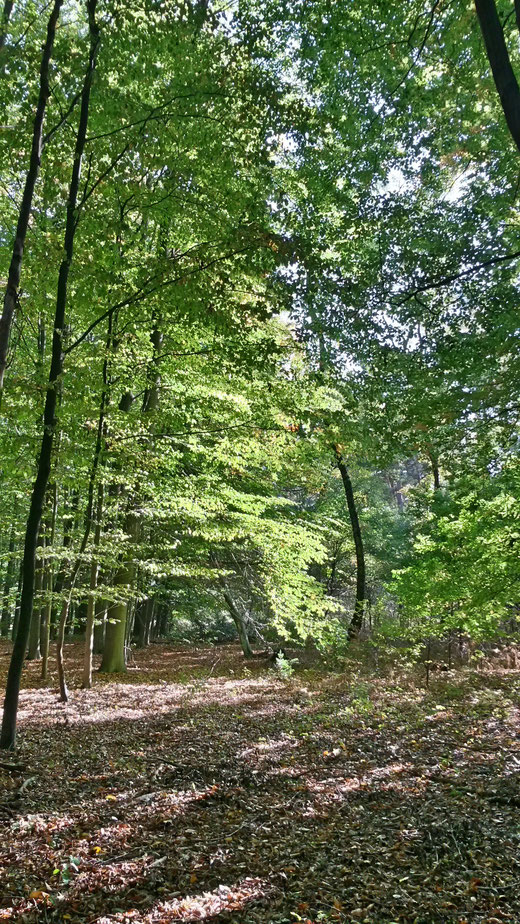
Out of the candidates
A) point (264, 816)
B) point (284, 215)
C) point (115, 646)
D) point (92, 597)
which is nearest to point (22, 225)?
point (284, 215)

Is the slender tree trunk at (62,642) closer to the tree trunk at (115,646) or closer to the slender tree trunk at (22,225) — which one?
the tree trunk at (115,646)

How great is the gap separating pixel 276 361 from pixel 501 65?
4.08 meters

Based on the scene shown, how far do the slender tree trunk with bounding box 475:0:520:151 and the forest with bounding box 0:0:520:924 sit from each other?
0.02 m

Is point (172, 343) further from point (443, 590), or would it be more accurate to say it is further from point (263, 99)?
point (443, 590)

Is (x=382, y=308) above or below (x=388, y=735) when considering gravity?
above

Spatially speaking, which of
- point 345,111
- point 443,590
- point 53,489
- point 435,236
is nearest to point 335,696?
point 443,590

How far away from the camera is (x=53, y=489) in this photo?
9703 mm

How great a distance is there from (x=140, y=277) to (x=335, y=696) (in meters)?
8.06

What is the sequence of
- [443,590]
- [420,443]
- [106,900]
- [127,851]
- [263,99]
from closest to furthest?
[106,900] → [127,851] → [263,99] → [420,443] → [443,590]

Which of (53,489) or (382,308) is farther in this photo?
(53,489)

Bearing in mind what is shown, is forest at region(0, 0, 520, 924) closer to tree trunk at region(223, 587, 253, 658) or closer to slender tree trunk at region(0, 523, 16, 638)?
tree trunk at region(223, 587, 253, 658)

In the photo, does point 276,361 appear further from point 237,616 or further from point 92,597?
point 237,616

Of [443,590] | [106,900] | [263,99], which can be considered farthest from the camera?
[443,590]

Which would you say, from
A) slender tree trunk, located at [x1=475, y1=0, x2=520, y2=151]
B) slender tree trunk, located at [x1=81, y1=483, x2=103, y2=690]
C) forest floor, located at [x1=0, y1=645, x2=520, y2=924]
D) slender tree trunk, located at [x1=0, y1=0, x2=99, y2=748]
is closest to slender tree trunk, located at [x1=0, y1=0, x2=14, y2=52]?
slender tree trunk, located at [x1=0, y1=0, x2=99, y2=748]
